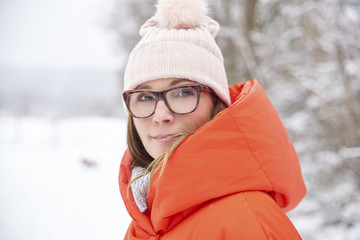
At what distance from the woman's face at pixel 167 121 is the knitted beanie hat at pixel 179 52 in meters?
0.04

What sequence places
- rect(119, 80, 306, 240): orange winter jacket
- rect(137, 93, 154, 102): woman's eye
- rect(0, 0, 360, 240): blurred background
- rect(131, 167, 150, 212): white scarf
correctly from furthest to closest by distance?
rect(0, 0, 360, 240): blurred background < rect(137, 93, 154, 102): woman's eye < rect(131, 167, 150, 212): white scarf < rect(119, 80, 306, 240): orange winter jacket

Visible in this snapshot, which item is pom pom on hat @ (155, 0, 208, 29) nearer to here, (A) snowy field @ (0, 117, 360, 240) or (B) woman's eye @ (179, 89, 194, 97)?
(B) woman's eye @ (179, 89, 194, 97)

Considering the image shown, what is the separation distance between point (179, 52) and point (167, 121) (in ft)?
1.09

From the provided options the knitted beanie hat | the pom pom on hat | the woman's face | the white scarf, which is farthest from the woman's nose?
the pom pom on hat

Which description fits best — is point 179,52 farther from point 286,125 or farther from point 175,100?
point 286,125

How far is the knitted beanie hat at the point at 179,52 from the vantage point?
1.02 metres

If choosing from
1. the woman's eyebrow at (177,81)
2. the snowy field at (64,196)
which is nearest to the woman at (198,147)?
the woman's eyebrow at (177,81)

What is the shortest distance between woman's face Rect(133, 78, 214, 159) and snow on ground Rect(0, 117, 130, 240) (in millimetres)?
2672

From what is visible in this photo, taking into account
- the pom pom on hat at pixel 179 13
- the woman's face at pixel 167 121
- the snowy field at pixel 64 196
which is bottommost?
the snowy field at pixel 64 196

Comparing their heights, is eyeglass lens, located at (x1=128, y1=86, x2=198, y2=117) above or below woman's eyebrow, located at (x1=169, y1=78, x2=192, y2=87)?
below

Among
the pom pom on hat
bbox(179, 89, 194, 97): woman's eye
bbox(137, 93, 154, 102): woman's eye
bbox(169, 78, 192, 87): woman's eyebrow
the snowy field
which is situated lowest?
the snowy field

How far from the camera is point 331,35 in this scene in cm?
317

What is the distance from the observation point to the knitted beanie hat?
40.1 inches

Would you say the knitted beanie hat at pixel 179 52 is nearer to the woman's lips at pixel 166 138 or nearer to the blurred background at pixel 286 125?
the woman's lips at pixel 166 138
